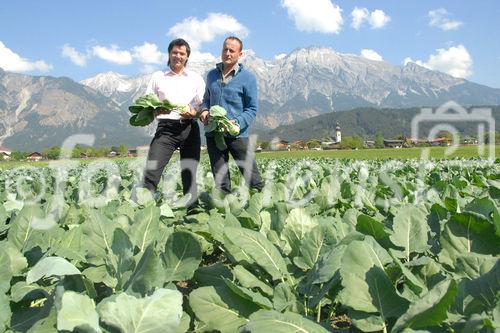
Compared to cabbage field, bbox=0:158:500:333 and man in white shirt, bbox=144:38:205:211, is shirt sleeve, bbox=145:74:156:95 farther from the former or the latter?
cabbage field, bbox=0:158:500:333

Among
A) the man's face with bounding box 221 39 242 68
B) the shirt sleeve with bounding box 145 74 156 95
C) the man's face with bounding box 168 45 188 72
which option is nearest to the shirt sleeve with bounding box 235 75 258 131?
the man's face with bounding box 221 39 242 68

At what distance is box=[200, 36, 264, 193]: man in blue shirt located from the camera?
5492mm

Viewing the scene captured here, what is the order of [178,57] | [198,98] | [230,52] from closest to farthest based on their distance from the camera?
1. [230,52]
2. [178,57]
3. [198,98]

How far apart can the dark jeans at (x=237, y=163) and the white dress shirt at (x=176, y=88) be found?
1.93 feet

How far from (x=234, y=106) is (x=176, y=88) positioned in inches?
30.6

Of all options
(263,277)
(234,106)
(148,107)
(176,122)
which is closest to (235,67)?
(234,106)

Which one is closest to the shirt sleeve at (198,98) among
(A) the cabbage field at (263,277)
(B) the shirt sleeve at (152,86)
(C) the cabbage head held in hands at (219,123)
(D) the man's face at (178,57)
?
(D) the man's face at (178,57)

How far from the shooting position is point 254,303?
132 centimetres

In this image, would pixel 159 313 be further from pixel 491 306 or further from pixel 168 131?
pixel 168 131

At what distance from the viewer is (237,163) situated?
5.55 metres

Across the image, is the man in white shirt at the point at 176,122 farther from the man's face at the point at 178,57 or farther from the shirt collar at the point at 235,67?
the shirt collar at the point at 235,67

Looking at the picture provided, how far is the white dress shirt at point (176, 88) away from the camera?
570cm

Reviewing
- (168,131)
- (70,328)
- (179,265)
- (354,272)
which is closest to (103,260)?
(179,265)

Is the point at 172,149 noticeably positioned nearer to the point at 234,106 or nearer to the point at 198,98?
the point at 198,98
